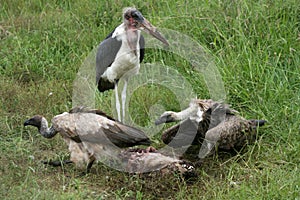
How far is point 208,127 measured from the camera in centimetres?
540

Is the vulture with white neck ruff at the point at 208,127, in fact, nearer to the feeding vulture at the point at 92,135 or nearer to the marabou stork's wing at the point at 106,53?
the feeding vulture at the point at 92,135

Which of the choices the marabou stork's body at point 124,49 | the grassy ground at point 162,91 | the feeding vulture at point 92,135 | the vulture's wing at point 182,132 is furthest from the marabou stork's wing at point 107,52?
the vulture's wing at point 182,132

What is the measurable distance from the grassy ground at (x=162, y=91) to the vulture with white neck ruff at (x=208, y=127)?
0.13 meters

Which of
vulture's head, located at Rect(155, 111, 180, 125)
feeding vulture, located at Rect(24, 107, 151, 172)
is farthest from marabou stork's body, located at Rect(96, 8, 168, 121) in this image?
feeding vulture, located at Rect(24, 107, 151, 172)

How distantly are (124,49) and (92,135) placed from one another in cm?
100

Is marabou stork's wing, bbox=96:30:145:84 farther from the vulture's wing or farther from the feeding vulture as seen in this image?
the vulture's wing

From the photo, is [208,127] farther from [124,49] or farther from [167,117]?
[124,49]

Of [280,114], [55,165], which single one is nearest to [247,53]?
[280,114]

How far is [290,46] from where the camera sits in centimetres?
621

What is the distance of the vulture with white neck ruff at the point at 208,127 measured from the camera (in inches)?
206

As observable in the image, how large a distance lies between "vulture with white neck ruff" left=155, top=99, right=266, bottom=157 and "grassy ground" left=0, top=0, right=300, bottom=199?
13 centimetres

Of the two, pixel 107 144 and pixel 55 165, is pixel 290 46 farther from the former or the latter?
pixel 55 165

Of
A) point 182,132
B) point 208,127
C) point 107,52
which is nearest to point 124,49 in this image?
point 107,52

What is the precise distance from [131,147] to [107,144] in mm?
294
